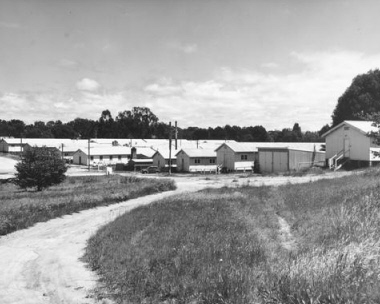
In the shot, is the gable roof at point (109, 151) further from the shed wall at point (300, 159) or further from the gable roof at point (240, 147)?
the shed wall at point (300, 159)

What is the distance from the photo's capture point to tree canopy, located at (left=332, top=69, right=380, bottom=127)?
62.0 meters

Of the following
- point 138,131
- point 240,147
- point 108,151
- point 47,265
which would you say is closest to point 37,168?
point 47,265

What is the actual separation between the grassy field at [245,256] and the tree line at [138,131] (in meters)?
119

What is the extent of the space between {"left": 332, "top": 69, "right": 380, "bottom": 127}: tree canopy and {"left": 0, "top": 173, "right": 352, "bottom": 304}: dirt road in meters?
56.4

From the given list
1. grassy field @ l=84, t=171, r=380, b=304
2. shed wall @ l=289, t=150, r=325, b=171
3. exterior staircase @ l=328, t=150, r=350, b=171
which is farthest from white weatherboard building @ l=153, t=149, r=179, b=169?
grassy field @ l=84, t=171, r=380, b=304

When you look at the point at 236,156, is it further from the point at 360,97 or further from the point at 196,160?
the point at 360,97

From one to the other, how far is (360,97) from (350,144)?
958 inches

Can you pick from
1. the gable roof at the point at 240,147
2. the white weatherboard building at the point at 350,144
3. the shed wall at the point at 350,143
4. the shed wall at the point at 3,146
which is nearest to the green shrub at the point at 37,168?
the gable roof at the point at 240,147

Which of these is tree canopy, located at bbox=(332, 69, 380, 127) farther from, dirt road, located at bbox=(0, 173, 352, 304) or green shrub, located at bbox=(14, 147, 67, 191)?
dirt road, located at bbox=(0, 173, 352, 304)

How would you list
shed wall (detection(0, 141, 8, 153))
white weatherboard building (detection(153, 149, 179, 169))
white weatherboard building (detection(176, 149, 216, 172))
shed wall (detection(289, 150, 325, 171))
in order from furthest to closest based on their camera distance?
shed wall (detection(0, 141, 8, 153)) < white weatherboard building (detection(153, 149, 179, 169)) < white weatherboard building (detection(176, 149, 216, 172)) < shed wall (detection(289, 150, 325, 171))

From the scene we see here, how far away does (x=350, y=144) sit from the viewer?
42094 mm

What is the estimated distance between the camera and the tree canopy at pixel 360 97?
2442 inches

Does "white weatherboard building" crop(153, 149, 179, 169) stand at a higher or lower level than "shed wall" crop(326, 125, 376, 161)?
lower

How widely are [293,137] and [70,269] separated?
126 m
